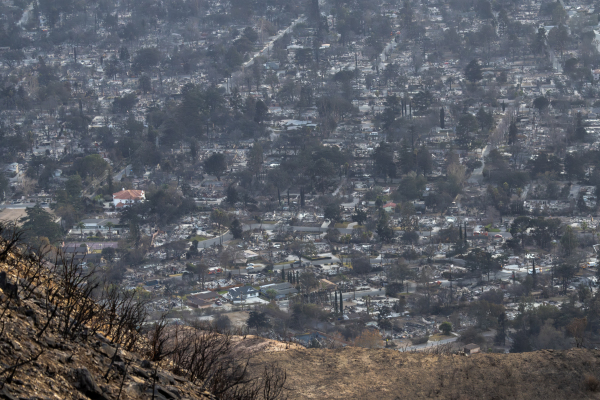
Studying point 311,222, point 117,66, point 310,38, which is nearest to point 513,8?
point 310,38

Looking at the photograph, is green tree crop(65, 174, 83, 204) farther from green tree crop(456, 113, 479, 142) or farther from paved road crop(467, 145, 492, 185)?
green tree crop(456, 113, 479, 142)

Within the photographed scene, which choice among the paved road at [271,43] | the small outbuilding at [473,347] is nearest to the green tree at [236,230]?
the small outbuilding at [473,347]

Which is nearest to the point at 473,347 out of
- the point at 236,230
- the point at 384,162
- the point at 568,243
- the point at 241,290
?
the point at 241,290

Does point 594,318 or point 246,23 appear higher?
point 246,23

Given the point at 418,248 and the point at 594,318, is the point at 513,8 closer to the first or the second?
the point at 418,248

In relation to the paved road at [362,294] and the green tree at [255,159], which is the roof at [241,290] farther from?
the green tree at [255,159]

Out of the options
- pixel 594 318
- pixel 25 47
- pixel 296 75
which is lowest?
pixel 594 318

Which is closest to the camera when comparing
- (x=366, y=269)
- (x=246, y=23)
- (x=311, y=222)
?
(x=366, y=269)

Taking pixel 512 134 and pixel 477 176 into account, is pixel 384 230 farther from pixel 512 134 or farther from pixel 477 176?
pixel 512 134
